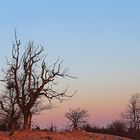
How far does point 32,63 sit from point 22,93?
411cm

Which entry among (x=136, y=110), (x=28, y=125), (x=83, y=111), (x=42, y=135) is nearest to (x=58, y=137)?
(x=42, y=135)

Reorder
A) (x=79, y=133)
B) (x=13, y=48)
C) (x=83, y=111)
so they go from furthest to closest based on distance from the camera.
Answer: (x=83, y=111), (x=13, y=48), (x=79, y=133)

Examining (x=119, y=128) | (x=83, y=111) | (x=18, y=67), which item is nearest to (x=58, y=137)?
(x=18, y=67)

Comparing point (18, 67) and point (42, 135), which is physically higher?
point (18, 67)

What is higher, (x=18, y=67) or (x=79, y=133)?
(x=18, y=67)

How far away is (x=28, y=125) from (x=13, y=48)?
8.55m

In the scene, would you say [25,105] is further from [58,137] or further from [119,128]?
[119,128]

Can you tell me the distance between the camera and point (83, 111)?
315 ft

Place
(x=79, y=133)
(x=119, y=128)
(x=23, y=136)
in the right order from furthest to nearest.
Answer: (x=119, y=128) < (x=79, y=133) < (x=23, y=136)

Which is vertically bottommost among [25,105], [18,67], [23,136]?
[23,136]

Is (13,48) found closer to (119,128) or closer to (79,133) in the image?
(79,133)

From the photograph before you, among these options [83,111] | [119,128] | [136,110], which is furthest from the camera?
[83,111]

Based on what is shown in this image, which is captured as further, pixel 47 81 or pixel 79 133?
pixel 47 81

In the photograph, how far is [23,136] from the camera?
1367 inches
